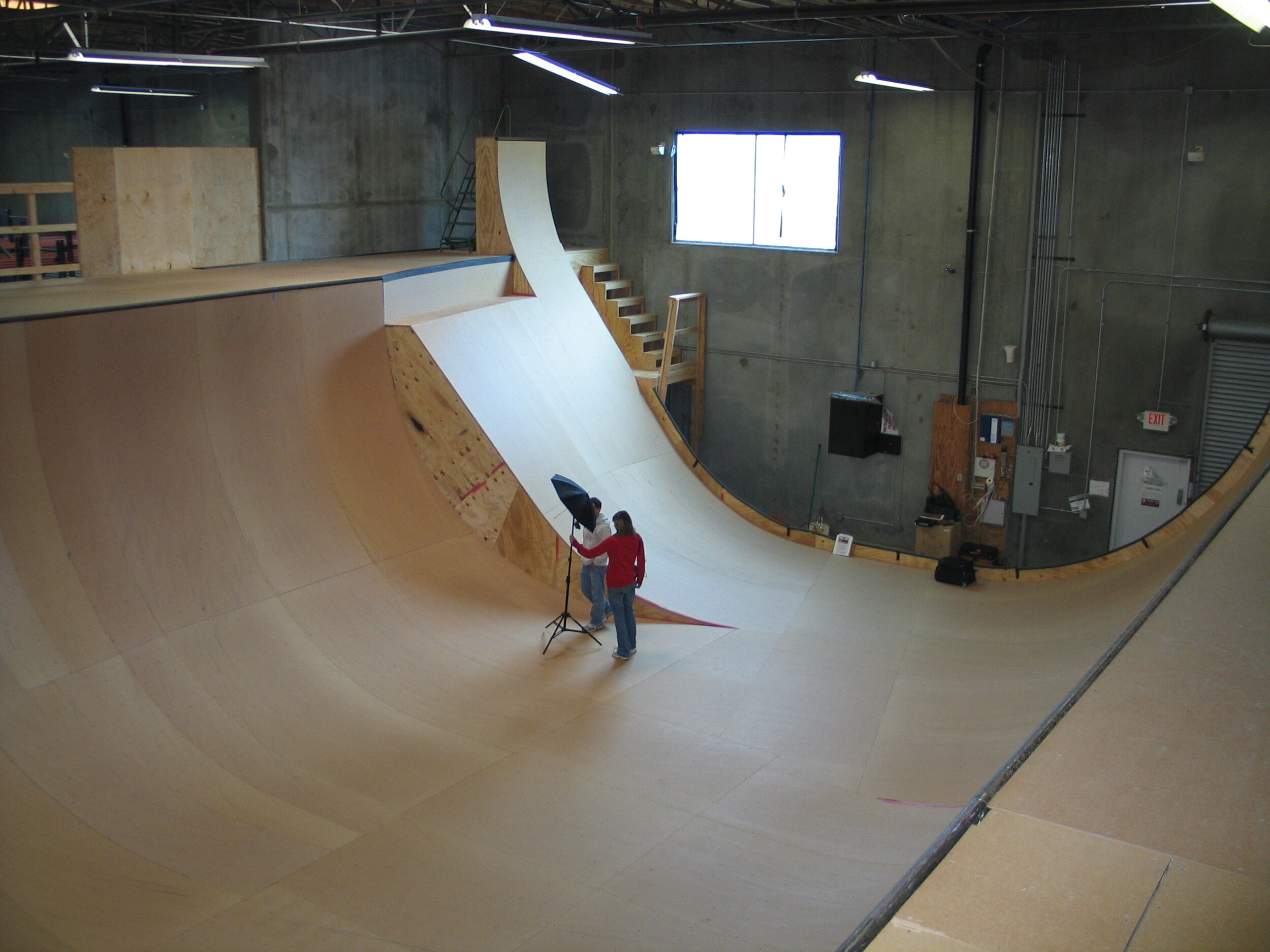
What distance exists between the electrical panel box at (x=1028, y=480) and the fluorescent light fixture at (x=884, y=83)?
3.56 m

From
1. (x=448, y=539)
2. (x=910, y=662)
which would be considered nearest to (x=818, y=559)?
(x=910, y=662)

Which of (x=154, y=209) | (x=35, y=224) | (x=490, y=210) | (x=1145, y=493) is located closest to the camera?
(x=35, y=224)

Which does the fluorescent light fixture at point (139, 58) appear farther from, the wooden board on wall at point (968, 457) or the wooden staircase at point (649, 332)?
the wooden board on wall at point (968, 457)

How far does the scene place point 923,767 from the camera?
16.5 feet

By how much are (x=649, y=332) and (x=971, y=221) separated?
3.88 m

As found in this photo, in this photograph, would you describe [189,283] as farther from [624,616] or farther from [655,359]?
[655,359]

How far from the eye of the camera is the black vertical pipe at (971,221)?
9.99 metres

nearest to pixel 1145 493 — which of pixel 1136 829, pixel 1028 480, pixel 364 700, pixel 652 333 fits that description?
pixel 1028 480

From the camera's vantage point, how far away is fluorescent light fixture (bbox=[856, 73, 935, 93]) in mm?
8836

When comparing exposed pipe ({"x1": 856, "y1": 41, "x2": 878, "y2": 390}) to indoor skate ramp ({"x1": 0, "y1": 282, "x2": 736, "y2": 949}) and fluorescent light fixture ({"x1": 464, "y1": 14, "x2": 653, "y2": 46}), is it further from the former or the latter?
indoor skate ramp ({"x1": 0, "y1": 282, "x2": 736, "y2": 949})

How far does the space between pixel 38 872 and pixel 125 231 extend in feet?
20.9

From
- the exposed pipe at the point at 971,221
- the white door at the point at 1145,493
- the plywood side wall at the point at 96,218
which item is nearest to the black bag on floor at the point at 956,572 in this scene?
the white door at the point at 1145,493

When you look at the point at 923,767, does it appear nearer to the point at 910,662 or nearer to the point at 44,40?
the point at 910,662

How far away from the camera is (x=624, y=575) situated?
6.36 m
